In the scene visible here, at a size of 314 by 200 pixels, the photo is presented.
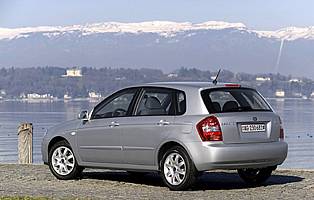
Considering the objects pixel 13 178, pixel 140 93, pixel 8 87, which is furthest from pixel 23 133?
pixel 8 87

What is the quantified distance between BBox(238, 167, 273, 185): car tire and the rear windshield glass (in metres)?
1.04

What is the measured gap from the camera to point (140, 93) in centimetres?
1253

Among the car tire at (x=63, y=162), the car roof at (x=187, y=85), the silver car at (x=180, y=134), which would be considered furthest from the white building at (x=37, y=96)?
the car roof at (x=187, y=85)

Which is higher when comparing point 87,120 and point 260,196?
point 87,120

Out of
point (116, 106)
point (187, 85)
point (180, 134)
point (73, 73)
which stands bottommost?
point (180, 134)

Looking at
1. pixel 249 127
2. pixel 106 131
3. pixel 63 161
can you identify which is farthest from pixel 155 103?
pixel 63 161

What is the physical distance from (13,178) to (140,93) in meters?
2.72

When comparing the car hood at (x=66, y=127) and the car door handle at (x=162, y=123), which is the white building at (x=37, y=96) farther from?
the car door handle at (x=162, y=123)

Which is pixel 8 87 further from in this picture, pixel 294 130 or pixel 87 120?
pixel 87 120

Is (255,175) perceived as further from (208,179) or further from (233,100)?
(233,100)

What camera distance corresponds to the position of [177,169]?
11648 millimetres

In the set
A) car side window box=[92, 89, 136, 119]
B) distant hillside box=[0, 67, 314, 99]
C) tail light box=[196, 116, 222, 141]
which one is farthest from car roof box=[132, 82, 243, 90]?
distant hillside box=[0, 67, 314, 99]

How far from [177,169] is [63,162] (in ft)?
8.01

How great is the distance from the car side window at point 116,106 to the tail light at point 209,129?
1.63 meters
